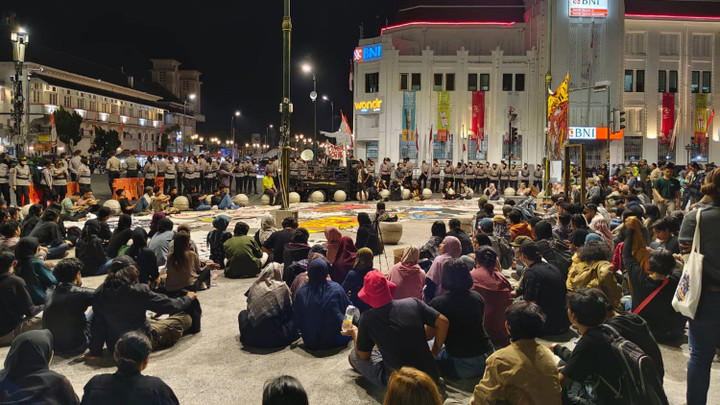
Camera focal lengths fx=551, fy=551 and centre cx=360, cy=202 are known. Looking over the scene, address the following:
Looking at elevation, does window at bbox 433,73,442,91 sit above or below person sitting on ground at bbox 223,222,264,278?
above

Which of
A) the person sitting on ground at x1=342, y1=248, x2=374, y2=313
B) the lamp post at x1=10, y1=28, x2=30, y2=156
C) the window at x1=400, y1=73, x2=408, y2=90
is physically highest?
the window at x1=400, y1=73, x2=408, y2=90

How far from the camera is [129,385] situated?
371cm

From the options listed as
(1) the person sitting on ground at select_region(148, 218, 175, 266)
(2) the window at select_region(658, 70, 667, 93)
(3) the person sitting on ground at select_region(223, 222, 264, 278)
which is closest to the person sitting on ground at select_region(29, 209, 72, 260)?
(1) the person sitting on ground at select_region(148, 218, 175, 266)

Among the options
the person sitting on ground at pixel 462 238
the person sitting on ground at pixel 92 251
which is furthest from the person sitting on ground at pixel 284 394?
the person sitting on ground at pixel 92 251

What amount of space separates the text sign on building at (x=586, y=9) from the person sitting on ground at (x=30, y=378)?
50555 mm

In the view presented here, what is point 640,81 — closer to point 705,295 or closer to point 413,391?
point 705,295

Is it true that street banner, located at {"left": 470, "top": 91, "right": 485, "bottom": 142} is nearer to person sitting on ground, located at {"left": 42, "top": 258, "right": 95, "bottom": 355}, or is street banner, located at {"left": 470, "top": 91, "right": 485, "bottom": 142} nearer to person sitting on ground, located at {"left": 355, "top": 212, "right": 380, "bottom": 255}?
person sitting on ground, located at {"left": 355, "top": 212, "right": 380, "bottom": 255}

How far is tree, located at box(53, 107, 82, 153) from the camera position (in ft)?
208

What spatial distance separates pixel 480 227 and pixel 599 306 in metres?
6.15

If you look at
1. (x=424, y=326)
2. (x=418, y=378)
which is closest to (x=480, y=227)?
(x=424, y=326)

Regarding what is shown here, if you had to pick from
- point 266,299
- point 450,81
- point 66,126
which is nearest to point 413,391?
point 266,299

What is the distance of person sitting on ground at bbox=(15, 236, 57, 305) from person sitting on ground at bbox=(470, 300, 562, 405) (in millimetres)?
6096

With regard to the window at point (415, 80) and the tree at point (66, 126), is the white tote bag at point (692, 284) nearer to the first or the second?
the window at point (415, 80)

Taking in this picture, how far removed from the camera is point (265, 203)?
81.7ft
